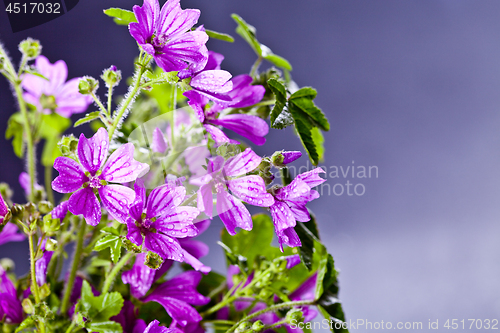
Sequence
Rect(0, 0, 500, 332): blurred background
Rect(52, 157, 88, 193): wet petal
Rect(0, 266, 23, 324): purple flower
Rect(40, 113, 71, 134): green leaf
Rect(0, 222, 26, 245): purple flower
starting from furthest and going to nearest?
Rect(0, 0, 500, 332): blurred background → Rect(40, 113, 71, 134): green leaf → Rect(0, 222, 26, 245): purple flower → Rect(0, 266, 23, 324): purple flower → Rect(52, 157, 88, 193): wet petal

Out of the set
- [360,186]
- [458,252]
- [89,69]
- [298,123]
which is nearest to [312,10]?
[360,186]

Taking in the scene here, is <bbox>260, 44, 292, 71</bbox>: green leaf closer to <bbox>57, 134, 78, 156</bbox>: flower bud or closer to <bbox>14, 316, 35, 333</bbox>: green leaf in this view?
<bbox>57, 134, 78, 156</bbox>: flower bud

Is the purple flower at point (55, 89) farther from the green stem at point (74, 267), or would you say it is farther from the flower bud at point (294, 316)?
the flower bud at point (294, 316)

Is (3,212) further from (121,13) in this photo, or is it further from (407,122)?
(407,122)

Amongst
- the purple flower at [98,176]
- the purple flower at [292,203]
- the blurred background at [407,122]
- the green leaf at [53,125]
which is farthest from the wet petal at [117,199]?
the blurred background at [407,122]

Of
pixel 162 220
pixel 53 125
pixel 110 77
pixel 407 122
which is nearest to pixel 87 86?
pixel 110 77

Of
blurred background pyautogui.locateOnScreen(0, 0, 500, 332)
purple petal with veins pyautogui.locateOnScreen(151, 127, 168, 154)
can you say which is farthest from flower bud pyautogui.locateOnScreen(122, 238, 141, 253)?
blurred background pyautogui.locateOnScreen(0, 0, 500, 332)
